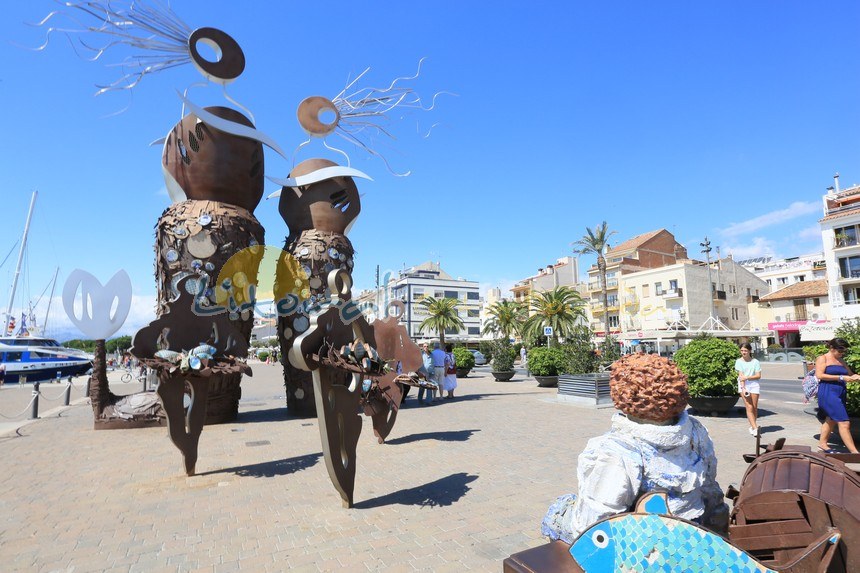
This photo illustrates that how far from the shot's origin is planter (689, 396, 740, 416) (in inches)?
398

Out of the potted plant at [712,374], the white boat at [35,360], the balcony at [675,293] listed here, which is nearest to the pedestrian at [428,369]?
the potted plant at [712,374]

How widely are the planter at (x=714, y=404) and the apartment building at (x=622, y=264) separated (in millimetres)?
37271

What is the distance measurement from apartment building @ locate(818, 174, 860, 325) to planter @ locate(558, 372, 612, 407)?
30.7 m

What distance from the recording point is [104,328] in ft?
34.8

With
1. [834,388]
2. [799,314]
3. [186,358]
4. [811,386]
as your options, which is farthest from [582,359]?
[799,314]

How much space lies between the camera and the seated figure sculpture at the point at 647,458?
6.41 ft

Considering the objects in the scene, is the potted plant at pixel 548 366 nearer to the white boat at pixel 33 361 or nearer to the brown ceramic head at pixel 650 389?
the brown ceramic head at pixel 650 389

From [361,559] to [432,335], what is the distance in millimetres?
55343

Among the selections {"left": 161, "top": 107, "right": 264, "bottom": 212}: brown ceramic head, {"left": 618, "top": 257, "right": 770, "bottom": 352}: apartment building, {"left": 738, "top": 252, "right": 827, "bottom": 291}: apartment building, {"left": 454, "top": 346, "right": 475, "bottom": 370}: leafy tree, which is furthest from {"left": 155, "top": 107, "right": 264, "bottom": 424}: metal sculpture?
{"left": 738, "top": 252, "right": 827, "bottom": 291}: apartment building

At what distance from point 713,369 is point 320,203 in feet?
32.3

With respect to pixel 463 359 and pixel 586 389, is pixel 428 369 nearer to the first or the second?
pixel 586 389

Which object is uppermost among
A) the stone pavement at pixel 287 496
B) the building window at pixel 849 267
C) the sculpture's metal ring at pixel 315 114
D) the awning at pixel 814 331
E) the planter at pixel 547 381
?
the sculpture's metal ring at pixel 315 114

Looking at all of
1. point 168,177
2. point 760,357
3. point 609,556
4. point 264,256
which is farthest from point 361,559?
point 760,357

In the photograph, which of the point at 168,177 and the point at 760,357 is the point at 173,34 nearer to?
the point at 168,177
